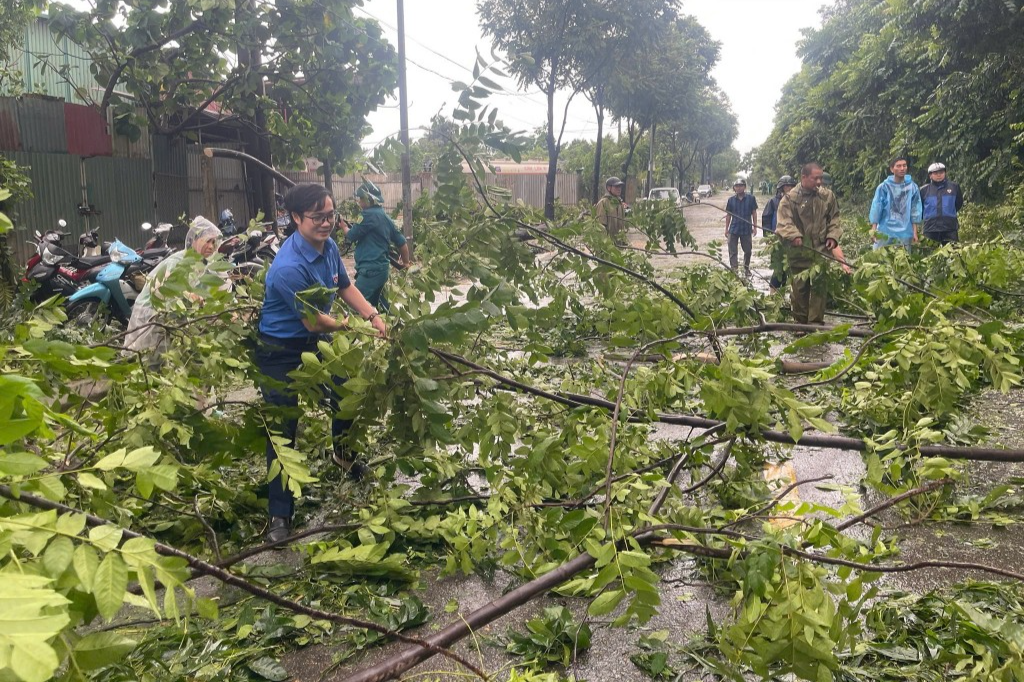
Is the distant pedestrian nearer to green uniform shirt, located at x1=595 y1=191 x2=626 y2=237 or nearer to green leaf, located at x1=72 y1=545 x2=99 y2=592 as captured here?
green uniform shirt, located at x1=595 y1=191 x2=626 y2=237

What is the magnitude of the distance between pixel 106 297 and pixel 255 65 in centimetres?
620

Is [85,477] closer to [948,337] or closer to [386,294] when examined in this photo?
[386,294]

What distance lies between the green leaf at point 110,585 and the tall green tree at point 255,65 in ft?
40.5

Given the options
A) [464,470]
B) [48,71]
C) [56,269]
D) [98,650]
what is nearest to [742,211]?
[56,269]

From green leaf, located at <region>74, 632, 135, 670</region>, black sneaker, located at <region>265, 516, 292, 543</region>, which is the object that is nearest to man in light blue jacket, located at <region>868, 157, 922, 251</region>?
black sneaker, located at <region>265, 516, 292, 543</region>

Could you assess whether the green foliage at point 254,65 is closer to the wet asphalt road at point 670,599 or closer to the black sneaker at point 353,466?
the black sneaker at point 353,466

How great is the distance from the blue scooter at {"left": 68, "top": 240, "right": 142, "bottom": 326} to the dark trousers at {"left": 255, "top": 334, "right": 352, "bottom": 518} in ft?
17.5

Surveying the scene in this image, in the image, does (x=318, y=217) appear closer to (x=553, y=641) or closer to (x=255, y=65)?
(x=553, y=641)

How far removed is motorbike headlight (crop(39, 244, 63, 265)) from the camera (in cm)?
1008

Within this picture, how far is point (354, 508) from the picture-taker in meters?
4.49

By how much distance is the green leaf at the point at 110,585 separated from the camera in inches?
55.6

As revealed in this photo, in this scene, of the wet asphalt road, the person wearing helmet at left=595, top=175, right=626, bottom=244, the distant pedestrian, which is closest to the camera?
the wet asphalt road

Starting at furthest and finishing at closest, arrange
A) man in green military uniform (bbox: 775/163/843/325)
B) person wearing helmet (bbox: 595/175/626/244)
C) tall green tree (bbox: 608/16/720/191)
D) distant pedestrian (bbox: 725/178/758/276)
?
tall green tree (bbox: 608/16/720/191)
distant pedestrian (bbox: 725/178/758/276)
man in green military uniform (bbox: 775/163/843/325)
person wearing helmet (bbox: 595/175/626/244)

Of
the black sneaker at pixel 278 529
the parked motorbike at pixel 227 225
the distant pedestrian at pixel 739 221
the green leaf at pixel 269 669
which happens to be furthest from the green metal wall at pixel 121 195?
the green leaf at pixel 269 669
